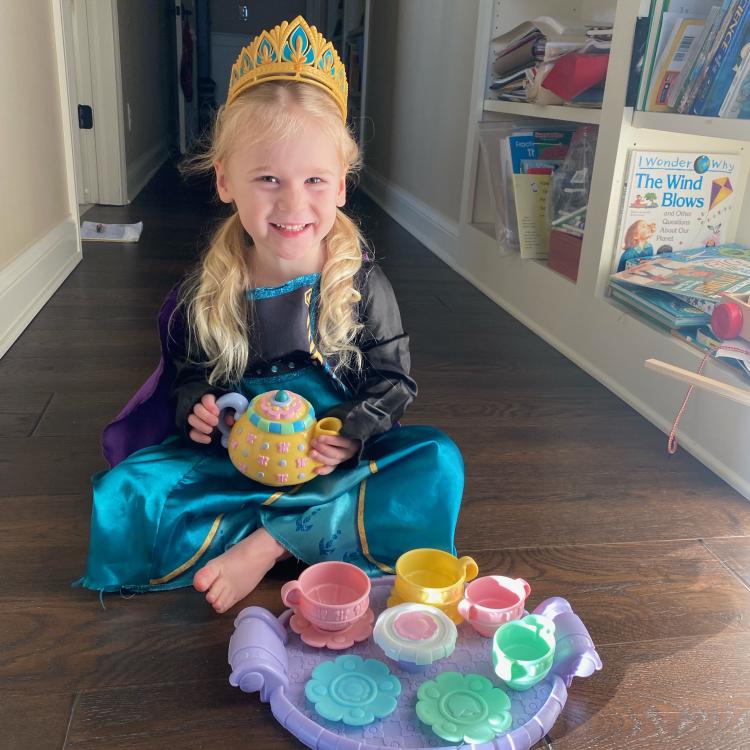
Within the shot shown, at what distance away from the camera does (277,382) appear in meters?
0.97

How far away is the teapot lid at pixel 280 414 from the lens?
0.85 m

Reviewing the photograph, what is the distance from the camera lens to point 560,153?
1.93 metres

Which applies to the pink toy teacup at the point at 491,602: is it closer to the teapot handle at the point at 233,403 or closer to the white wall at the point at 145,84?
the teapot handle at the point at 233,403

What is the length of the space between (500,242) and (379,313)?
1133 mm

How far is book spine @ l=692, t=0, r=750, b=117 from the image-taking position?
1197 mm

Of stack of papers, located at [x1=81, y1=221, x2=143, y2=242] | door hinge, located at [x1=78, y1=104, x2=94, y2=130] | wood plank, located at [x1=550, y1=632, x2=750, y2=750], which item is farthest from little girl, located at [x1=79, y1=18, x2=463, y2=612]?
door hinge, located at [x1=78, y1=104, x2=94, y2=130]

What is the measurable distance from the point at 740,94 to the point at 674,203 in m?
0.30

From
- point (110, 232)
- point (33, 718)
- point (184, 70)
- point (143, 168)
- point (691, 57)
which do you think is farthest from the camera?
point (184, 70)

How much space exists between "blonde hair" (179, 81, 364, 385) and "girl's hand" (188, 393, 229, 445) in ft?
0.16

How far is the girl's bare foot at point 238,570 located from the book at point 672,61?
3.41 feet

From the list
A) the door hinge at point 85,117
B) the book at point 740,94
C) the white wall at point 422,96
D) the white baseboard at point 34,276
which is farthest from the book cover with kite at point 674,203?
the door hinge at point 85,117

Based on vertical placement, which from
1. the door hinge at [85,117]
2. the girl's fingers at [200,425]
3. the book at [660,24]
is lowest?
the girl's fingers at [200,425]

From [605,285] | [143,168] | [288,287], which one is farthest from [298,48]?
[143,168]

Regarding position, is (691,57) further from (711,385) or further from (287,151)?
(287,151)
